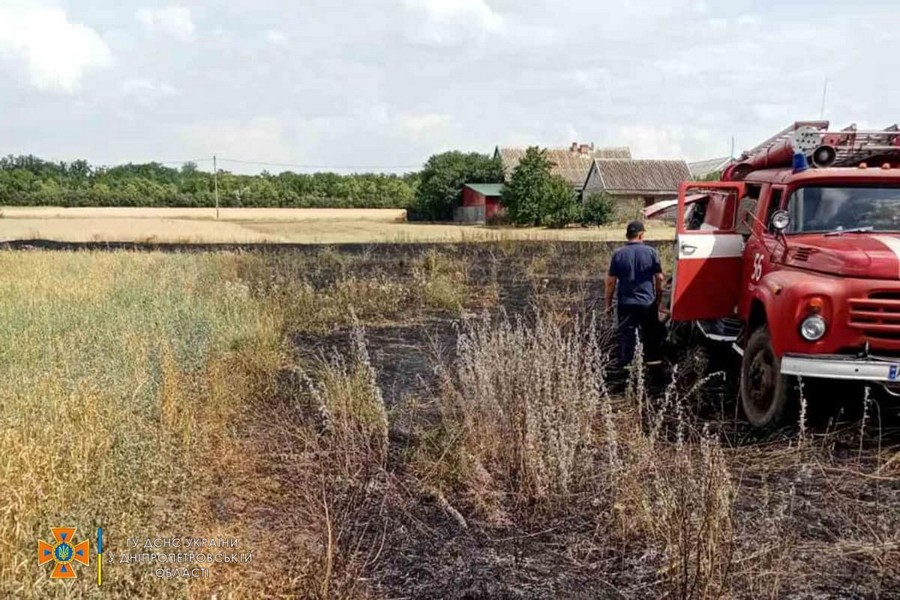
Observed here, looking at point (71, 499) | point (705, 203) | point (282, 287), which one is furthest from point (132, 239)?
point (71, 499)

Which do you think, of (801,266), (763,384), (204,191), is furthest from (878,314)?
(204,191)

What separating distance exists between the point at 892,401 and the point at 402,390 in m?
4.43

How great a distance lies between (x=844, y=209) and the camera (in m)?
6.07

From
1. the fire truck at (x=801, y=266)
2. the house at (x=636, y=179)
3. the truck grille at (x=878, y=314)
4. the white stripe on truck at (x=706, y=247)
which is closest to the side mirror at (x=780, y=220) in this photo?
the fire truck at (x=801, y=266)

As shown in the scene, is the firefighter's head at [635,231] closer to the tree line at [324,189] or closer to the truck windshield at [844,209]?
the truck windshield at [844,209]

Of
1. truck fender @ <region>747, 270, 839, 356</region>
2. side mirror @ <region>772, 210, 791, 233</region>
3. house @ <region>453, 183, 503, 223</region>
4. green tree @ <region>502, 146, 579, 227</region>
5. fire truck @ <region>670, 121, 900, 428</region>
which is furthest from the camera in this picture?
house @ <region>453, 183, 503, 223</region>

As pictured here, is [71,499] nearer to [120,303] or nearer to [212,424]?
[212,424]

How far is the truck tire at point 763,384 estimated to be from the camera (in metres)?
5.49

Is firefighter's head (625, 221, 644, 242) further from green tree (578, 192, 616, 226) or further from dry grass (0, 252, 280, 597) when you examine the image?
green tree (578, 192, 616, 226)

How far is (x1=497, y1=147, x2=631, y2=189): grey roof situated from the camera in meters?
61.1

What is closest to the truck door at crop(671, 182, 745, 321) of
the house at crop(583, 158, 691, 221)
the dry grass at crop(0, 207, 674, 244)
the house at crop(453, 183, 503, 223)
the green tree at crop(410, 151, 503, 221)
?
the dry grass at crop(0, 207, 674, 244)

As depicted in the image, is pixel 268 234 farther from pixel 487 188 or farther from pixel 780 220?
pixel 780 220

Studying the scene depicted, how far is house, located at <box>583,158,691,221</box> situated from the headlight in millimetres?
47998

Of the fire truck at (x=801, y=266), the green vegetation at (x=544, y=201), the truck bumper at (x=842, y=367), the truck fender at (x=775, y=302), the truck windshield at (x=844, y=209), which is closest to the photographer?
the truck bumper at (x=842, y=367)
